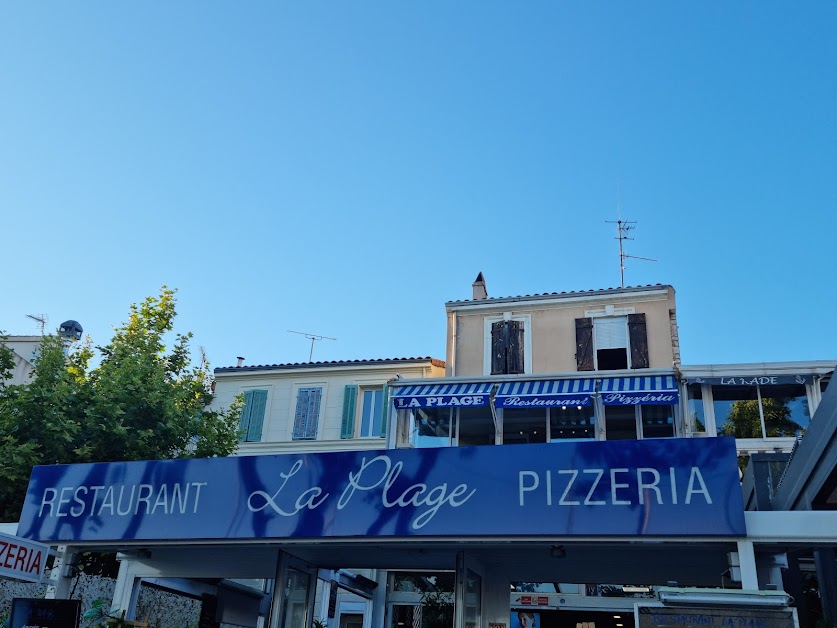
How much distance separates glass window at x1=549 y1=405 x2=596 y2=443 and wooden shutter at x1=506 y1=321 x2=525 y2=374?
3600 millimetres

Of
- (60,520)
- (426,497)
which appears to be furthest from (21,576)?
(426,497)

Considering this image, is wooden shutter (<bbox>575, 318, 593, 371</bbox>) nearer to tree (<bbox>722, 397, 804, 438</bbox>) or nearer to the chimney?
the chimney

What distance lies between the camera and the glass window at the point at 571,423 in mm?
18031

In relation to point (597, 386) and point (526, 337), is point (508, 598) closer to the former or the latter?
point (597, 386)

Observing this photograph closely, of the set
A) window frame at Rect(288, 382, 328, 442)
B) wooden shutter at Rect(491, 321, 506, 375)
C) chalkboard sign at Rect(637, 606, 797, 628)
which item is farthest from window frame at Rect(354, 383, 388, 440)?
chalkboard sign at Rect(637, 606, 797, 628)

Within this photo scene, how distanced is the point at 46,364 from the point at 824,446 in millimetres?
14271

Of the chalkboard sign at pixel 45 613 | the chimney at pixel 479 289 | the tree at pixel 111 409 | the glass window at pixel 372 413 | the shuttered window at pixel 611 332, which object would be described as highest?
the chimney at pixel 479 289

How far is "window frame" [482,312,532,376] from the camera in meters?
21.9

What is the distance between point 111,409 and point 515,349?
36.0 feet

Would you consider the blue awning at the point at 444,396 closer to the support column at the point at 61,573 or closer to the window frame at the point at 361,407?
the window frame at the point at 361,407

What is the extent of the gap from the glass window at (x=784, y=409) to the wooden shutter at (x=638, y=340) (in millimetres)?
3002

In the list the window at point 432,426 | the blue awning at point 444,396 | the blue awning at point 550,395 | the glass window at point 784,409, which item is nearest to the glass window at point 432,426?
the window at point 432,426

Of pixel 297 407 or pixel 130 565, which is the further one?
pixel 297 407

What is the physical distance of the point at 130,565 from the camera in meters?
11.5
